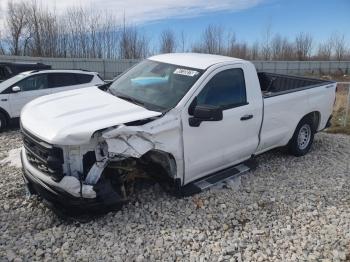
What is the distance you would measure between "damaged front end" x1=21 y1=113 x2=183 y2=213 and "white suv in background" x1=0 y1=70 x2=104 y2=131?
600 centimetres

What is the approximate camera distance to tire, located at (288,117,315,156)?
6.72 m

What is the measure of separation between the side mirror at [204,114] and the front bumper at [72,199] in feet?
4.27

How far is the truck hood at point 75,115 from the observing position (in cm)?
374

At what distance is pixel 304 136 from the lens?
7059mm

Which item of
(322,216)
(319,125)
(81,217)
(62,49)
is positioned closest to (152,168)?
(81,217)

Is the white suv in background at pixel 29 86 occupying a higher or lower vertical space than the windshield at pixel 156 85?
lower

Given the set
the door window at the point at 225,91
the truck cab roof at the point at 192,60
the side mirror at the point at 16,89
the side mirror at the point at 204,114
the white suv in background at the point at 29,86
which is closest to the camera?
the side mirror at the point at 204,114

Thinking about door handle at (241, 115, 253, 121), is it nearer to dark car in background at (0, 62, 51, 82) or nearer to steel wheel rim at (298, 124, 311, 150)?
steel wheel rim at (298, 124, 311, 150)

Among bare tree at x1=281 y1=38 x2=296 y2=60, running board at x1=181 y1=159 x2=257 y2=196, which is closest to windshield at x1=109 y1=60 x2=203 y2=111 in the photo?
running board at x1=181 y1=159 x2=257 y2=196

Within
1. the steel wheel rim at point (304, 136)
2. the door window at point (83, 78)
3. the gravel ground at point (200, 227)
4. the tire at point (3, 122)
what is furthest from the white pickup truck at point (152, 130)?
the door window at point (83, 78)

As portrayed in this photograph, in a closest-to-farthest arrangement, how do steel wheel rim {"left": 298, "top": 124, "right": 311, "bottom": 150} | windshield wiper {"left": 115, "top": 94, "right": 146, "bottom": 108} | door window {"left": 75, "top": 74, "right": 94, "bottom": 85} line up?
windshield wiper {"left": 115, "top": 94, "right": 146, "bottom": 108} → steel wheel rim {"left": 298, "top": 124, "right": 311, "bottom": 150} → door window {"left": 75, "top": 74, "right": 94, "bottom": 85}

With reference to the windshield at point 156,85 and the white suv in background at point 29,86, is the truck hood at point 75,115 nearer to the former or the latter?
the windshield at point 156,85

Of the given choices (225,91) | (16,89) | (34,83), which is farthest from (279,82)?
(16,89)

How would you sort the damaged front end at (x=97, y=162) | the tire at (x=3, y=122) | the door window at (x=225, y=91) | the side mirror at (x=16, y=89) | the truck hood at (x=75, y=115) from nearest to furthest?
the truck hood at (x=75, y=115) → the damaged front end at (x=97, y=162) → the door window at (x=225, y=91) → the tire at (x=3, y=122) → the side mirror at (x=16, y=89)
